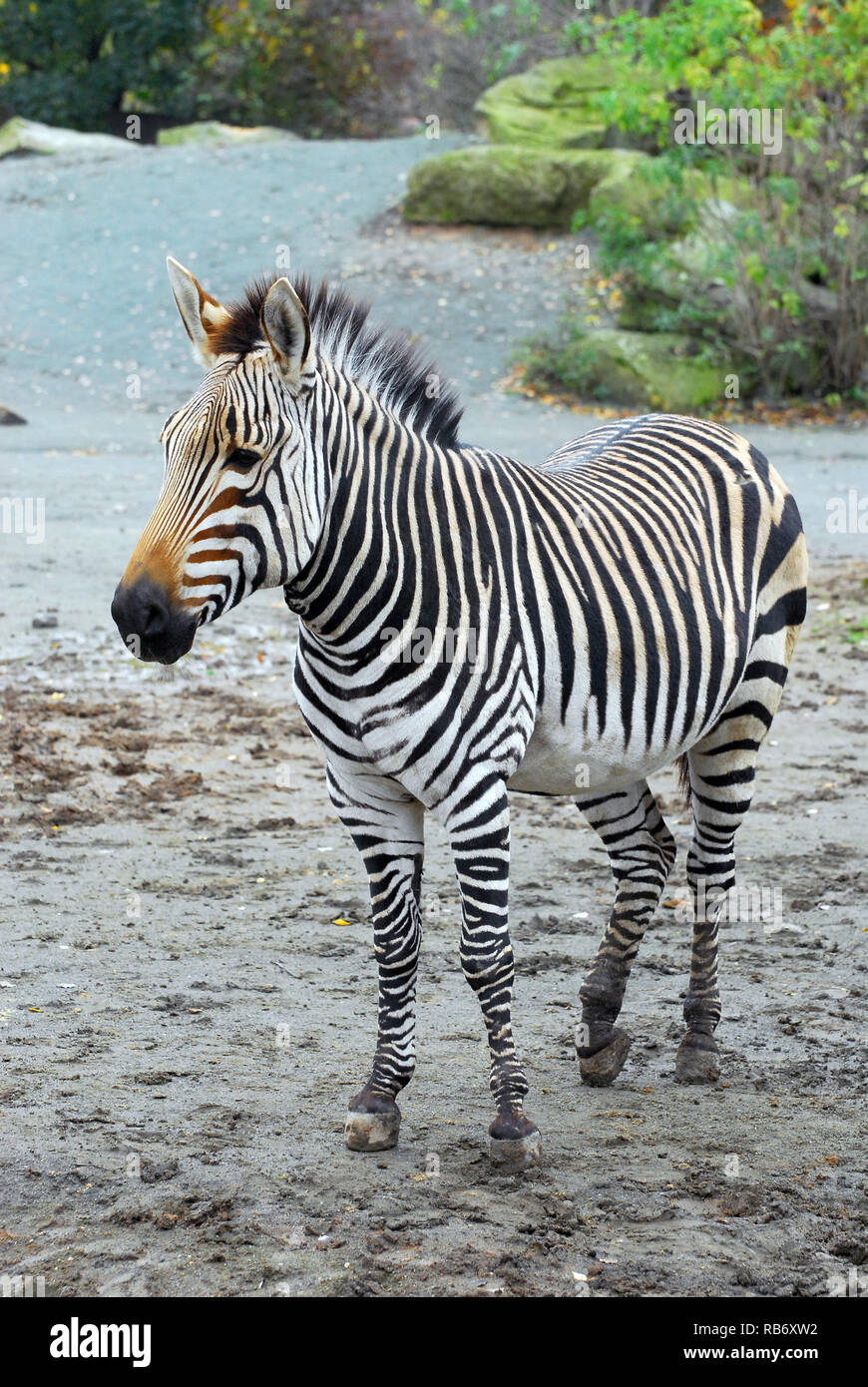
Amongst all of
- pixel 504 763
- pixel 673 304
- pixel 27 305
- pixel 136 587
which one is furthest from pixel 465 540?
pixel 27 305

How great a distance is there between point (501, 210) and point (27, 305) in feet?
24.2

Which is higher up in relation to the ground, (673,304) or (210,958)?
(673,304)

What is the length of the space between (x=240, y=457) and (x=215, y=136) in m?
26.8

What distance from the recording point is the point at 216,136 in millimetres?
27453

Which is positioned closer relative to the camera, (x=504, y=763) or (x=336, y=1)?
(x=504, y=763)

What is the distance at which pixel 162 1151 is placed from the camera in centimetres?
364

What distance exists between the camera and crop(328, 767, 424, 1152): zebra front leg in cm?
363

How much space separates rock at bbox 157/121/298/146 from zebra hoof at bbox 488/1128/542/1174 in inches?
1022

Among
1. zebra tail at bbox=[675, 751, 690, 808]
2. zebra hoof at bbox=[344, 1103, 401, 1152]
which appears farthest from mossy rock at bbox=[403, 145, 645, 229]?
zebra hoof at bbox=[344, 1103, 401, 1152]

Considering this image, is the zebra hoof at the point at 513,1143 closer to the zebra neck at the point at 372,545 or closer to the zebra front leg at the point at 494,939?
the zebra front leg at the point at 494,939

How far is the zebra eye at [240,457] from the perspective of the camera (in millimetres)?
3158

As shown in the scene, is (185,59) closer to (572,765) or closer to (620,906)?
(620,906)

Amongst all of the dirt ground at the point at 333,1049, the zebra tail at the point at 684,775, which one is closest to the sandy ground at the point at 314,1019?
the dirt ground at the point at 333,1049

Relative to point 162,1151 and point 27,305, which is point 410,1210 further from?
point 27,305
